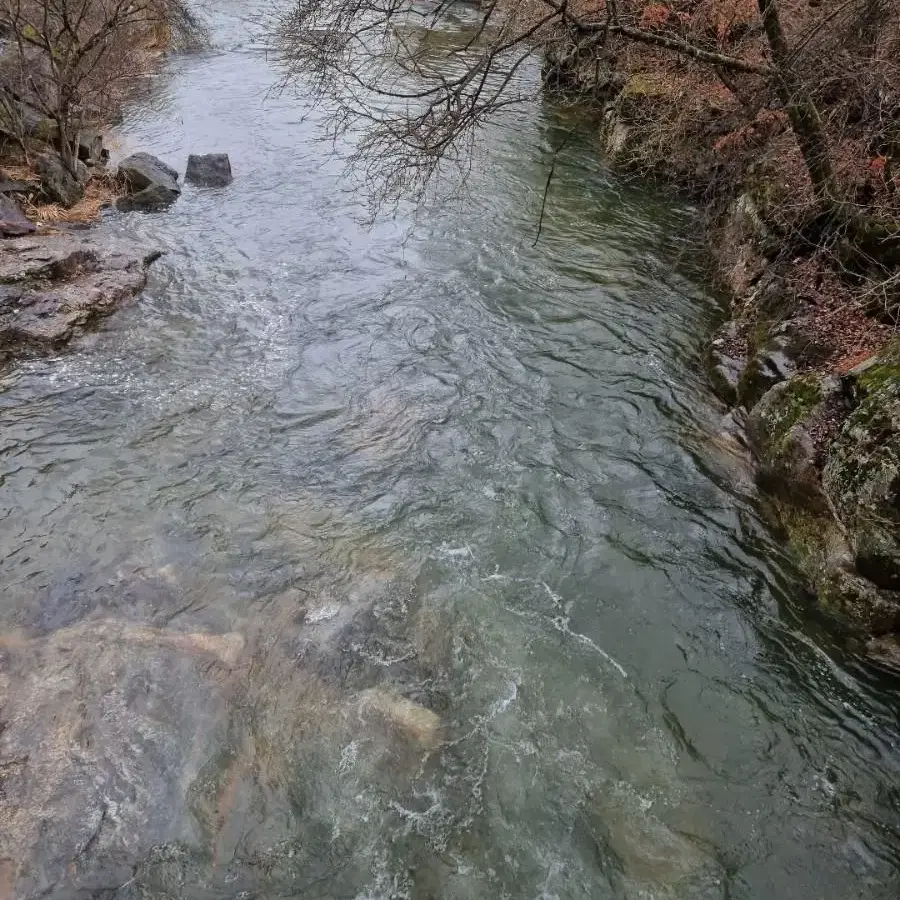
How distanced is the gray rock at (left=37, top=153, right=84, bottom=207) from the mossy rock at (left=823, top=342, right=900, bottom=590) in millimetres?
12969

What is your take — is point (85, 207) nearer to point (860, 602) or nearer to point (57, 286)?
point (57, 286)

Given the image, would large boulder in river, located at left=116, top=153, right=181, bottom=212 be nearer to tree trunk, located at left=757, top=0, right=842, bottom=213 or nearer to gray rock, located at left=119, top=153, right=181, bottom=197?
gray rock, located at left=119, top=153, right=181, bottom=197

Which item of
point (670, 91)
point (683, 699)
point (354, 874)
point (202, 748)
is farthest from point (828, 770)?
point (670, 91)

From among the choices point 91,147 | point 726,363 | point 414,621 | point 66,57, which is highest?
point 726,363

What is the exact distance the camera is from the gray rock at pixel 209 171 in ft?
47.1

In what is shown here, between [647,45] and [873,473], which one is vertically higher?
[647,45]

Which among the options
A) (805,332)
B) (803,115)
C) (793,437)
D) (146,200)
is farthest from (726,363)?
(146,200)

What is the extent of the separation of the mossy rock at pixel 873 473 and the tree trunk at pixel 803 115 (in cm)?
283

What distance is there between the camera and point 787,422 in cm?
762

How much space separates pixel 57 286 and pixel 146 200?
151 inches

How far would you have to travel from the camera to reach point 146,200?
43.8ft

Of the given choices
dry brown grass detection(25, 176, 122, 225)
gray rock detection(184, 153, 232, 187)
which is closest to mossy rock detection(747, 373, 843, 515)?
gray rock detection(184, 153, 232, 187)

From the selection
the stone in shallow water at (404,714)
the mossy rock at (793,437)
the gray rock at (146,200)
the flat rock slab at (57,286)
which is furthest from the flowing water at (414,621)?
the gray rock at (146,200)

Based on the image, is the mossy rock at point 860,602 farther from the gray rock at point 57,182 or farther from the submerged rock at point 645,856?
the gray rock at point 57,182
